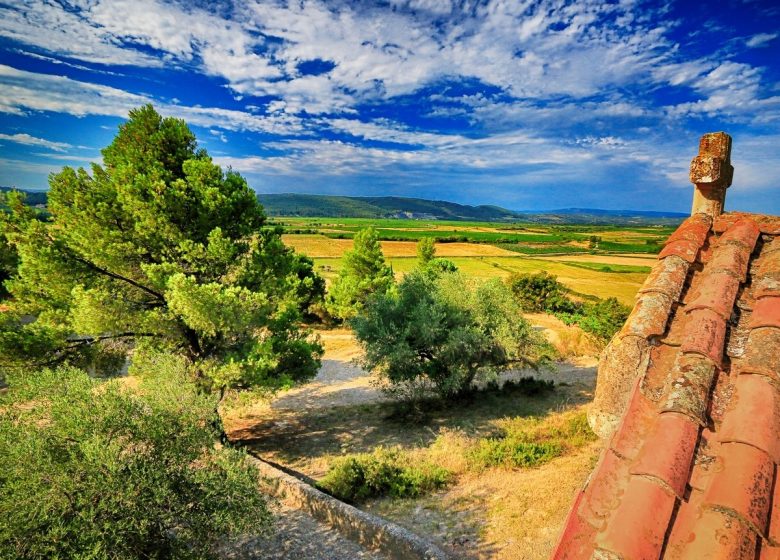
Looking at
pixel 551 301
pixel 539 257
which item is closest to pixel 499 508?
pixel 551 301

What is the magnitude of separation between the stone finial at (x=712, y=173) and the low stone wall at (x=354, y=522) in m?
7.25

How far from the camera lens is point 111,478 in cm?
549

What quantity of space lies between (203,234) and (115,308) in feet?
9.61

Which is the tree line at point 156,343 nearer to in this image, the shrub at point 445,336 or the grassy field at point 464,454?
the shrub at point 445,336

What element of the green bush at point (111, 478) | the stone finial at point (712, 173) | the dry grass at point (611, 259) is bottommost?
the green bush at point (111, 478)

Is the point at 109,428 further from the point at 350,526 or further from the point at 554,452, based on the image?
the point at 554,452

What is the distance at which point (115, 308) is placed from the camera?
10547mm

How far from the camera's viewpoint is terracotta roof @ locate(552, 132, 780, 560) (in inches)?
74.3

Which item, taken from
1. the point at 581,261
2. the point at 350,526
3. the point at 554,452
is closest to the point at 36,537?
the point at 350,526

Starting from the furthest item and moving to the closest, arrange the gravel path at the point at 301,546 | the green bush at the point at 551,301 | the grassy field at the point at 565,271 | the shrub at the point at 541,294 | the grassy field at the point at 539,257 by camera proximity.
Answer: the grassy field at the point at 539,257 < the grassy field at the point at 565,271 < the shrub at the point at 541,294 < the green bush at the point at 551,301 < the gravel path at the point at 301,546

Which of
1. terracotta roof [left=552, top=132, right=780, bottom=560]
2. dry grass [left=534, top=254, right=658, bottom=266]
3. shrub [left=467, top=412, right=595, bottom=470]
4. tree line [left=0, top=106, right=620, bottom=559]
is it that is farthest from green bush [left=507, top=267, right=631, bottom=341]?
terracotta roof [left=552, top=132, right=780, bottom=560]

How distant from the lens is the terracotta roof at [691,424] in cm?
189

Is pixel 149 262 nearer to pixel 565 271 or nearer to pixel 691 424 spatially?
pixel 691 424

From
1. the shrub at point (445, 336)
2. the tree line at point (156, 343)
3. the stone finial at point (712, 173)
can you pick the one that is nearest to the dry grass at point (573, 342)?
the shrub at point (445, 336)
